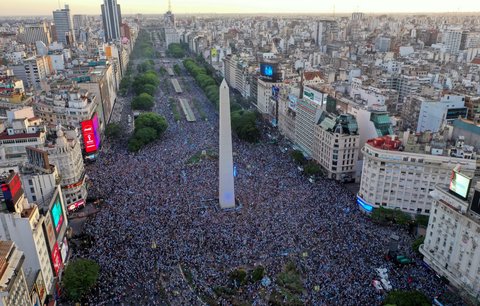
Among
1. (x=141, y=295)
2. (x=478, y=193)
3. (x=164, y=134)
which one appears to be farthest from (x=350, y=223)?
(x=164, y=134)

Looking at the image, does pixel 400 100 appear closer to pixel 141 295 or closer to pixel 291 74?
pixel 291 74

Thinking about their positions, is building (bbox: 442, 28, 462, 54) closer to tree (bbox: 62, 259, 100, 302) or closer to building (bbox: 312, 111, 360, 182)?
building (bbox: 312, 111, 360, 182)

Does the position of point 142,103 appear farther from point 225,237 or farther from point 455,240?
point 455,240

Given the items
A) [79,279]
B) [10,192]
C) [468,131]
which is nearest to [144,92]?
[468,131]

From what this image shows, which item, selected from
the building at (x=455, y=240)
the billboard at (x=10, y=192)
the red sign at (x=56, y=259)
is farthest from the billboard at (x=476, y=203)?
the billboard at (x=10, y=192)

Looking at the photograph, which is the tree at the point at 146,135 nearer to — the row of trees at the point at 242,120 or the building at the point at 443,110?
the row of trees at the point at 242,120
